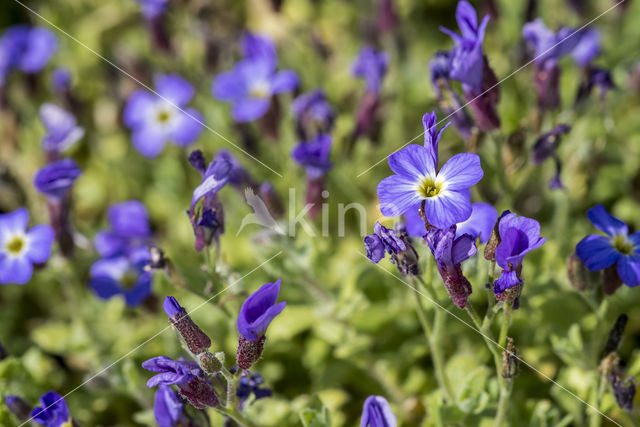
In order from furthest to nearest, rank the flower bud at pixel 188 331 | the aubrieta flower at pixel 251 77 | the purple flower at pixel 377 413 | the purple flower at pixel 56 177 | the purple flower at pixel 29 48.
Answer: the purple flower at pixel 29 48
the aubrieta flower at pixel 251 77
the purple flower at pixel 56 177
the purple flower at pixel 377 413
the flower bud at pixel 188 331

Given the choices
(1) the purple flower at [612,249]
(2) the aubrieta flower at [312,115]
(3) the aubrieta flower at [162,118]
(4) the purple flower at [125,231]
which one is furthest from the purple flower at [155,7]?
(1) the purple flower at [612,249]

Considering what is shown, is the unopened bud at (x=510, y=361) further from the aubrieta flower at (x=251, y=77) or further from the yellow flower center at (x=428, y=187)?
the aubrieta flower at (x=251, y=77)

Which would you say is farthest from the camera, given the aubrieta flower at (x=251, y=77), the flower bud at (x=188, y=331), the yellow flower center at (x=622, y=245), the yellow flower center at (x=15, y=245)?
the aubrieta flower at (x=251, y=77)

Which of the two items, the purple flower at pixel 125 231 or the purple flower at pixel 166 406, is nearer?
the purple flower at pixel 166 406

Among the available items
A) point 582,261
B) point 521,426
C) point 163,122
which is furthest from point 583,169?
point 163,122

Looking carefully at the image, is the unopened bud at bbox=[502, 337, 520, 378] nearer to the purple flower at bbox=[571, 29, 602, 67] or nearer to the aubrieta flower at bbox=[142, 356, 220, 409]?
the aubrieta flower at bbox=[142, 356, 220, 409]

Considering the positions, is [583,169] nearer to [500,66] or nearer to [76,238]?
[500,66]

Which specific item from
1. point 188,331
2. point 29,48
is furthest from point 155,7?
point 188,331

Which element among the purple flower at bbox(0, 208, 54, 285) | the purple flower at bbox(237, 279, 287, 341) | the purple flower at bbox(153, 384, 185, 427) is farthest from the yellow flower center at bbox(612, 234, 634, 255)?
the purple flower at bbox(0, 208, 54, 285)
